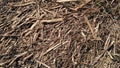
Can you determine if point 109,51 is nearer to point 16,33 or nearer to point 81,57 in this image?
point 81,57

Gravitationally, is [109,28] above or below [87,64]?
above

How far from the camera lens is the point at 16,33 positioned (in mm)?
2143

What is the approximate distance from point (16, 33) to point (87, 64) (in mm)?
529

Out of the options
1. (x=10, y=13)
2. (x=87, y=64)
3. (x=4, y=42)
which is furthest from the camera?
(x=10, y=13)

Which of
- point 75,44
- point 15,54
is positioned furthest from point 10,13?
point 75,44

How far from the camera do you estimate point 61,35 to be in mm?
2094

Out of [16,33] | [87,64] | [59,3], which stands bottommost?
[87,64]

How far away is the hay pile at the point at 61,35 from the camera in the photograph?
2.01 meters

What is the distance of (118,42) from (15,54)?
67 centimetres

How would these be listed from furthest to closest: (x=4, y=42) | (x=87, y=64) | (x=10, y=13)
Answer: (x=10, y=13), (x=4, y=42), (x=87, y=64)

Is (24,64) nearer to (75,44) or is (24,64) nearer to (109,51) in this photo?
(75,44)

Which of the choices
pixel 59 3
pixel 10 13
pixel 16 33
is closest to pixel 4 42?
pixel 16 33

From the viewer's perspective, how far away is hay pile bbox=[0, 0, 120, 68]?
201 cm

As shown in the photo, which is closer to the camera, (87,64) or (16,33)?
(87,64)
